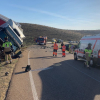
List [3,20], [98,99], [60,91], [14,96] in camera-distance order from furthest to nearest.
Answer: [3,20]
[60,91]
[14,96]
[98,99]

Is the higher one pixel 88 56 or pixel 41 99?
pixel 88 56

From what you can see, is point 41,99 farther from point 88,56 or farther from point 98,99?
point 88,56

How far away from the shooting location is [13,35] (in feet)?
41.0

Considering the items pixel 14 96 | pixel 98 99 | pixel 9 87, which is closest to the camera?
A: pixel 98 99

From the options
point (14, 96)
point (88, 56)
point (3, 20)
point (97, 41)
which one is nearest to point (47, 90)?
point (14, 96)

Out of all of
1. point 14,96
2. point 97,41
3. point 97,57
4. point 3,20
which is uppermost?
point 3,20

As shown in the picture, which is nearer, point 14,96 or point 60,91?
point 14,96

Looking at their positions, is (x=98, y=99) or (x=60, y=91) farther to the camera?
(x=60, y=91)

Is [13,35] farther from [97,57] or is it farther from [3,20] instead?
[97,57]

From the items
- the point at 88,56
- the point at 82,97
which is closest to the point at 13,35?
the point at 88,56

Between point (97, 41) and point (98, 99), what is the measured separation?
18.6 feet

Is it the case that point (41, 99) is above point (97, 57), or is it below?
below

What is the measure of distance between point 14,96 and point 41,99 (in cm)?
99

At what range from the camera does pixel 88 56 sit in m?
9.02
